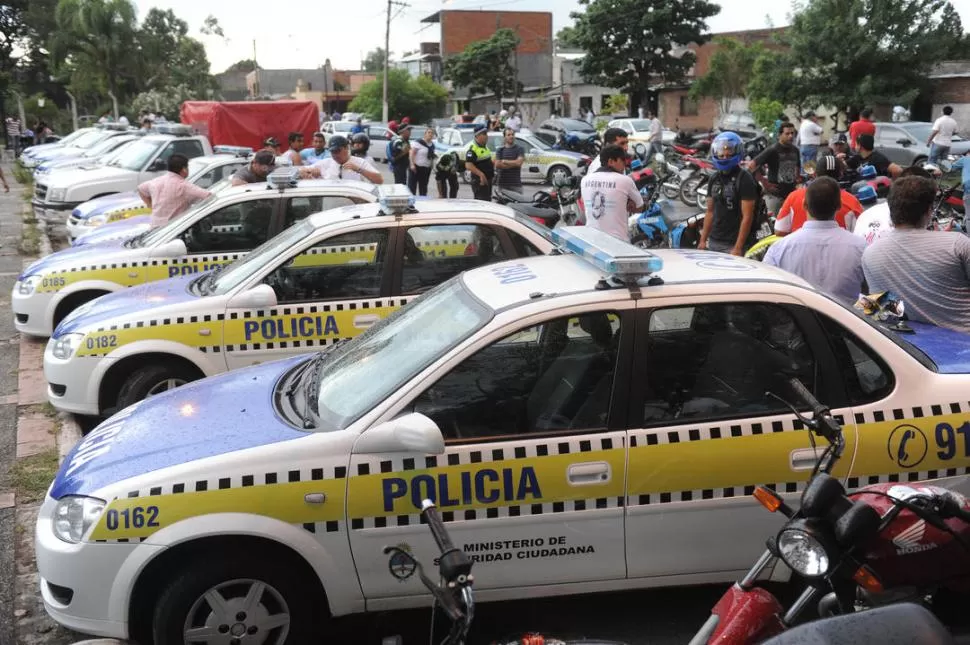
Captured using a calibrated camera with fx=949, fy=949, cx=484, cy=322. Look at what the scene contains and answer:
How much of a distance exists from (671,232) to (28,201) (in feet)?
54.7

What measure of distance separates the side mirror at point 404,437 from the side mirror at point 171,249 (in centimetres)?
498

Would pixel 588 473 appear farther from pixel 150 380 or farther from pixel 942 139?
pixel 942 139

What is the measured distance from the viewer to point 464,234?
21.5 feet

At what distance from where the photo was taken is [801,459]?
12.5 ft

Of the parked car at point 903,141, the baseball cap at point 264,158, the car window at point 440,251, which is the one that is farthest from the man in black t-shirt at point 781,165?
the parked car at point 903,141

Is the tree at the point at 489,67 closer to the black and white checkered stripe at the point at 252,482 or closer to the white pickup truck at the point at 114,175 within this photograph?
the white pickup truck at the point at 114,175

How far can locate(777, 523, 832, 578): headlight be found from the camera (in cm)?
248

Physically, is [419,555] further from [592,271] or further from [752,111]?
[752,111]

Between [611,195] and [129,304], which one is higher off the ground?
[611,195]

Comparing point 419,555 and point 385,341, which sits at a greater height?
point 385,341

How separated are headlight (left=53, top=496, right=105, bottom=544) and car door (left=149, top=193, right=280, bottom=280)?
14.7 feet

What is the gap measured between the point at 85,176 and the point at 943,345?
49.1ft

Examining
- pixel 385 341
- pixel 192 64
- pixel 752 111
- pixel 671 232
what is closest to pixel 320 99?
pixel 192 64

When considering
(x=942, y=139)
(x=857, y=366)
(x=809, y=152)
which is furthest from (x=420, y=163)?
(x=857, y=366)
